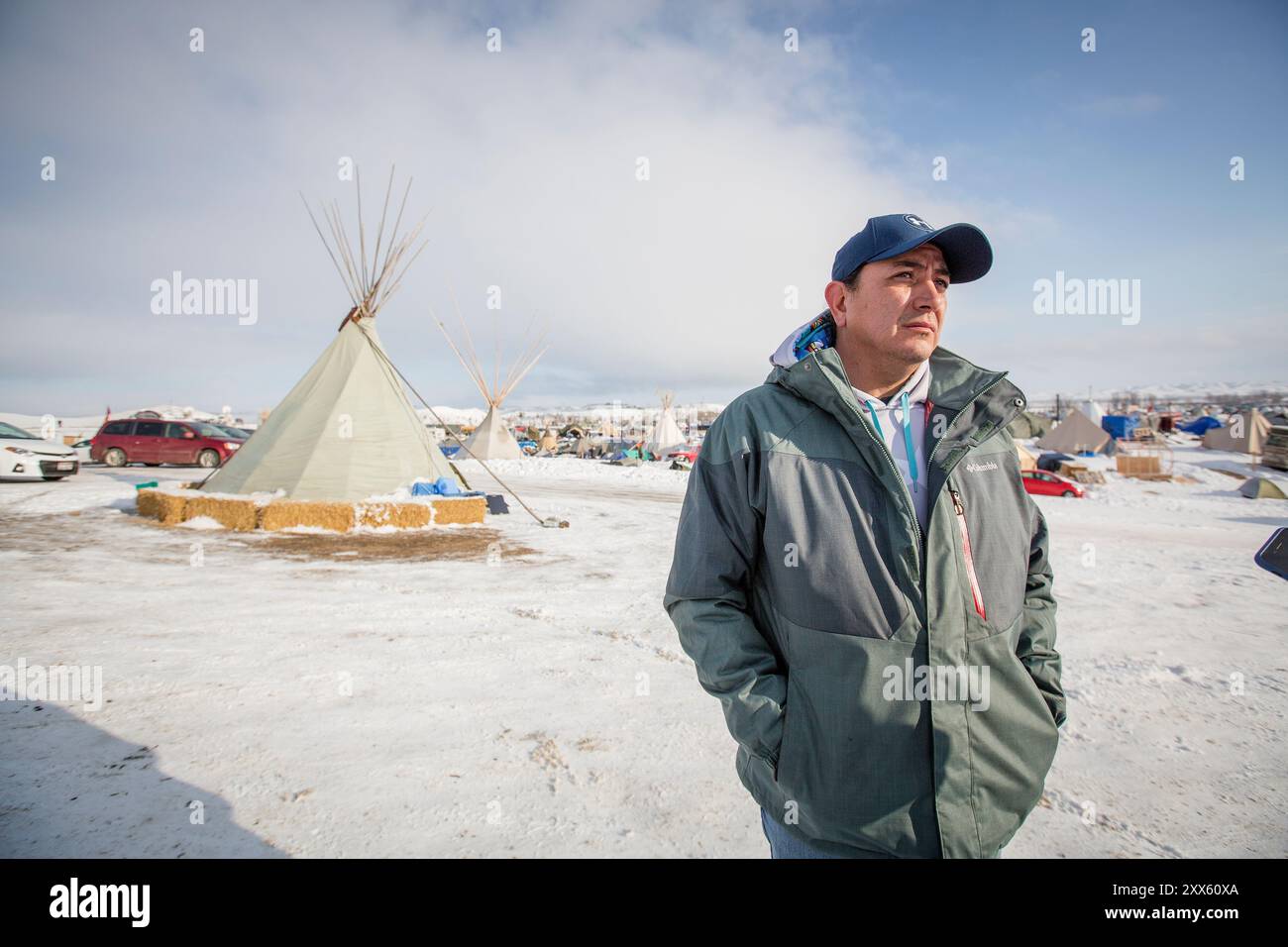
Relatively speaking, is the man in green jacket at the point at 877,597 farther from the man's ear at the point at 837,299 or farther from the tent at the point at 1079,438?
the tent at the point at 1079,438

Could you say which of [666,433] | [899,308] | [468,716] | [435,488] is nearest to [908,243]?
[899,308]

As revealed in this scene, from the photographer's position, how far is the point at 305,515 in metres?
8.45

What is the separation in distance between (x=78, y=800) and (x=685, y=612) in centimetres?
267

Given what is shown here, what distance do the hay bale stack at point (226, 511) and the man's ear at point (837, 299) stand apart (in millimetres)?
8949

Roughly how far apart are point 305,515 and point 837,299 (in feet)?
28.2

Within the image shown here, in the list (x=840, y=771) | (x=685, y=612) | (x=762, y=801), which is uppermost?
(x=685, y=612)

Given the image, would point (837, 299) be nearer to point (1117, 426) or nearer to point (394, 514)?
point (394, 514)

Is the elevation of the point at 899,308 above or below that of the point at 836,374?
above

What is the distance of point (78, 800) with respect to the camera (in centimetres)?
238

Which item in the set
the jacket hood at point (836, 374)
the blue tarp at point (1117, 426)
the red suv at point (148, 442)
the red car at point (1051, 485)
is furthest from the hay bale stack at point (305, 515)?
the blue tarp at point (1117, 426)
